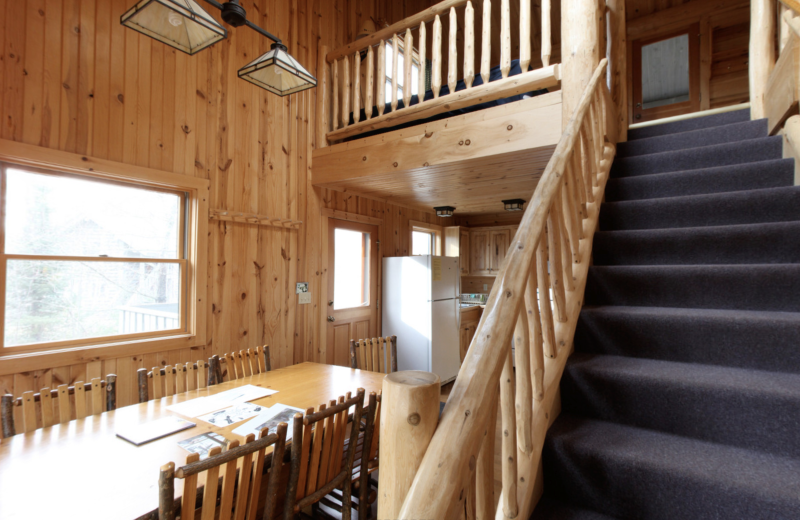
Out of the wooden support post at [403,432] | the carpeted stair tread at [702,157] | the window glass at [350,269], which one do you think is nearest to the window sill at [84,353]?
the window glass at [350,269]

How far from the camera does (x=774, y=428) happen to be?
110 cm

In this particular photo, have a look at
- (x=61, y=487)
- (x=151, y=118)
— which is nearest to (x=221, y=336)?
(x=151, y=118)

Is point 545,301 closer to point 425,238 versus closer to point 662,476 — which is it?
point 662,476

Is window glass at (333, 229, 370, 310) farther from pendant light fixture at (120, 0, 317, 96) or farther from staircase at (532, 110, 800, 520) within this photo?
staircase at (532, 110, 800, 520)

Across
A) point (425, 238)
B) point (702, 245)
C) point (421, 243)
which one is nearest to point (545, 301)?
point (702, 245)

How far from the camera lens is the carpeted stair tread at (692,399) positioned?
3.60 feet

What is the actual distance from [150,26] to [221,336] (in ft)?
6.91

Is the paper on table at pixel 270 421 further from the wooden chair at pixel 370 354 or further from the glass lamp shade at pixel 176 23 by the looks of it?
the glass lamp shade at pixel 176 23

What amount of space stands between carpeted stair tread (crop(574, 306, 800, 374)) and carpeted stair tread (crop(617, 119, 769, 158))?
4.35 ft

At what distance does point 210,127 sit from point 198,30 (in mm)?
1352

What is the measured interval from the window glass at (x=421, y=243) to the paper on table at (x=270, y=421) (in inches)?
146

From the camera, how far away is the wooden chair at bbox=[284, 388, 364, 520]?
145 cm

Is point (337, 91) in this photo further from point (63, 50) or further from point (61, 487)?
point (61, 487)

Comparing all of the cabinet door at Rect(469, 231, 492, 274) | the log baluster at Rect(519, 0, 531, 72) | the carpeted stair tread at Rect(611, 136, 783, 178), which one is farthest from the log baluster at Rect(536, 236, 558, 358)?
the cabinet door at Rect(469, 231, 492, 274)
